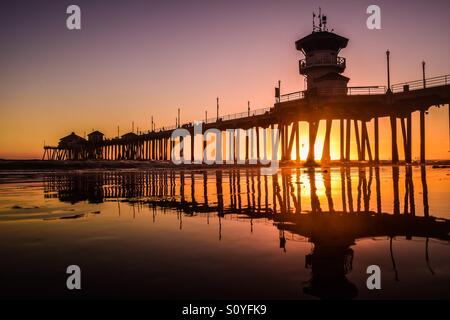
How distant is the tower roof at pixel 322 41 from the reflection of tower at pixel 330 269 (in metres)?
37.7

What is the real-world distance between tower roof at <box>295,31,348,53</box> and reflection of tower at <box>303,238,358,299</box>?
37.7 m

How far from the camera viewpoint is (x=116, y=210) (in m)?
7.54

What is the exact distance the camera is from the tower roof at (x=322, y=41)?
3788 cm

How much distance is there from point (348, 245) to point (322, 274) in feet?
4.00

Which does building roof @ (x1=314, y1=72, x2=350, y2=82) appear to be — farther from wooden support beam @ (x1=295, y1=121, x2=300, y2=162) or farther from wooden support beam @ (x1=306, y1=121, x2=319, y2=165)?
wooden support beam @ (x1=295, y1=121, x2=300, y2=162)

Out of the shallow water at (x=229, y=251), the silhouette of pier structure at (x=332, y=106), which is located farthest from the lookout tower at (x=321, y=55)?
the shallow water at (x=229, y=251)

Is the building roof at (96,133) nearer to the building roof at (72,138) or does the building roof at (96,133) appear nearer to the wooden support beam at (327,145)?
the building roof at (72,138)

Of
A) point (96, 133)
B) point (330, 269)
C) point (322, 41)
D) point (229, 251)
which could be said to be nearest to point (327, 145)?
point (322, 41)

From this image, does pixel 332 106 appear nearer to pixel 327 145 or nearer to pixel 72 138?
pixel 327 145

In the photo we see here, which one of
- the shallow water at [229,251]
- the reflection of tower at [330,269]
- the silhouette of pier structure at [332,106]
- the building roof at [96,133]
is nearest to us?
the reflection of tower at [330,269]

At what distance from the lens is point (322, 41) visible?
125ft

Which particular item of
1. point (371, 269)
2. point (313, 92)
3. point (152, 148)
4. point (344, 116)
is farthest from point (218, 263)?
point (152, 148)

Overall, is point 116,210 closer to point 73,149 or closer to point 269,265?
point 269,265

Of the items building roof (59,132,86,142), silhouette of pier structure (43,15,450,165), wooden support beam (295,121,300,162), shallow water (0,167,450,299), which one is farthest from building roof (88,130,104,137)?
shallow water (0,167,450,299)
